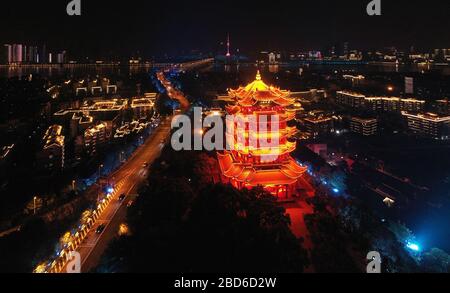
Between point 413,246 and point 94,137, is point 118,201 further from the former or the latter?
point 94,137

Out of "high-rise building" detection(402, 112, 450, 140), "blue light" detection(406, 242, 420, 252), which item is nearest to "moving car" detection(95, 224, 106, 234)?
"blue light" detection(406, 242, 420, 252)

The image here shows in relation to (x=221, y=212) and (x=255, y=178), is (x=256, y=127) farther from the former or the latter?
(x=221, y=212)

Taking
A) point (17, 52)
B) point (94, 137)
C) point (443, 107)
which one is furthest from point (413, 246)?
point (17, 52)

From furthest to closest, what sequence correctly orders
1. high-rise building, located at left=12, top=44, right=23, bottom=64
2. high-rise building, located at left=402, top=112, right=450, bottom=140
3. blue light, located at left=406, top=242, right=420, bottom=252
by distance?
high-rise building, located at left=12, top=44, right=23, bottom=64 < high-rise building, located at left=402, top=112, right=450, bottom=140 < blue light, located at left=406, top=242, right=420, bottom=252

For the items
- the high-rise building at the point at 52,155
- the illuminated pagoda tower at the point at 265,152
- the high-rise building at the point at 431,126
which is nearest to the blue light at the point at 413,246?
the illuminated pagoda tower at the point at 265,152

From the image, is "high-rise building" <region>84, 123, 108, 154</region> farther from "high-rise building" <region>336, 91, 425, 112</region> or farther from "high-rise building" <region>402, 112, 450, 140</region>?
"high-rise building" <region>336, 91, 425, 112</region>

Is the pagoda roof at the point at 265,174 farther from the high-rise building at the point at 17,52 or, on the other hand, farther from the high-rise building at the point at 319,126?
the high-rise building at the point at 17,52
